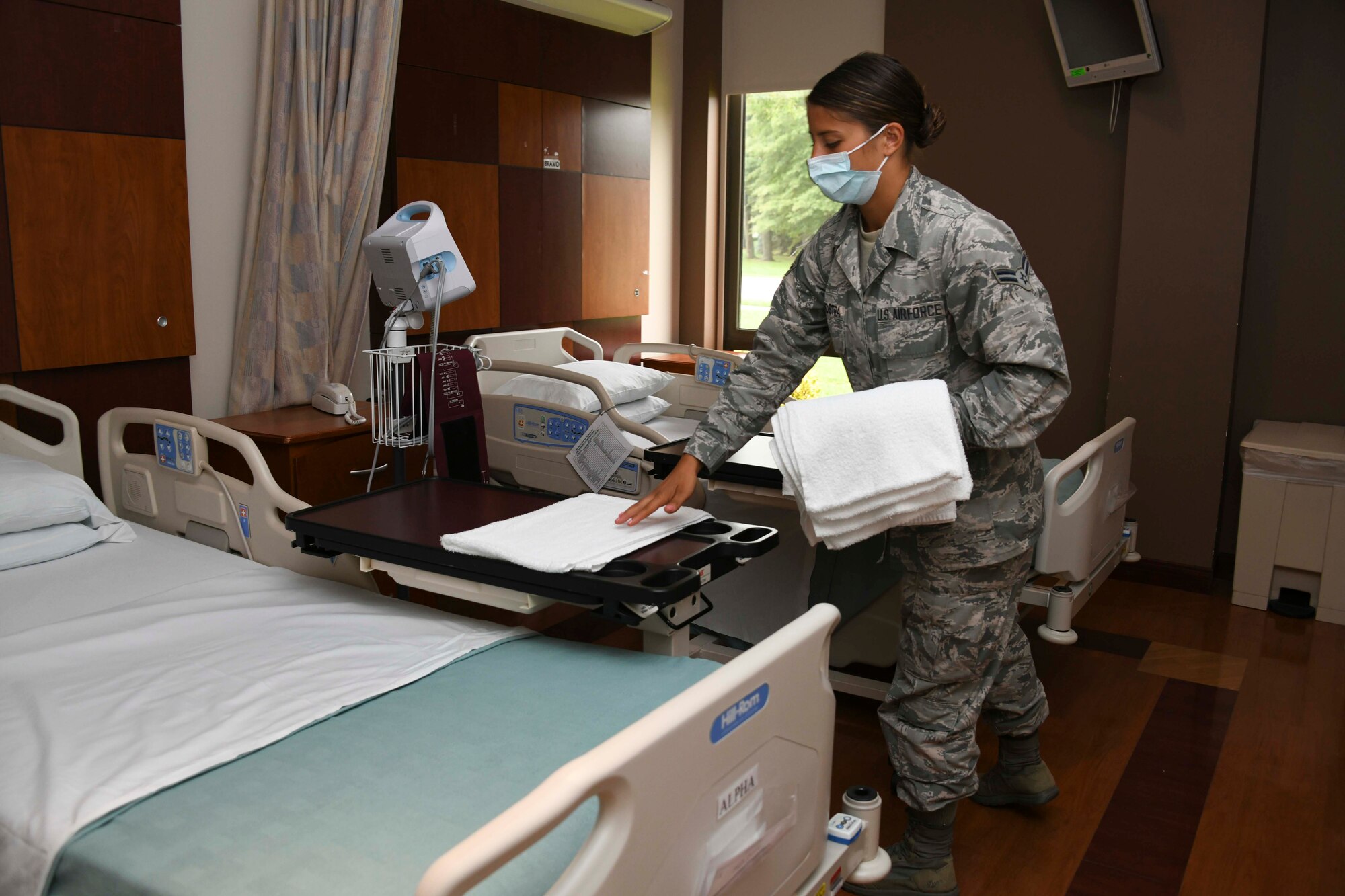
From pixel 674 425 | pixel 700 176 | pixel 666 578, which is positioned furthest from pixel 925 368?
pixel 700 176

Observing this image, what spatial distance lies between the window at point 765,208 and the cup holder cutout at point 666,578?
3729 millimetres

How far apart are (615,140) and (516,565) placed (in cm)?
348


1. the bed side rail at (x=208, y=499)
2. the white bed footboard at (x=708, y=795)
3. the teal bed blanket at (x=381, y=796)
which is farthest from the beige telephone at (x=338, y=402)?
the white bed footboard at (x=708, y=795)

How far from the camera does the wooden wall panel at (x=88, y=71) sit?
8.68 ft

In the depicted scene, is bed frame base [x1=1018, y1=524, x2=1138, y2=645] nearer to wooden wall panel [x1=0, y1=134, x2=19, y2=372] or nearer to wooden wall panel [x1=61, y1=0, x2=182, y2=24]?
wooden wall panel [x1=0, y1=134, x2=19, y2=372]

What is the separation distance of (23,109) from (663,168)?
10.2ft

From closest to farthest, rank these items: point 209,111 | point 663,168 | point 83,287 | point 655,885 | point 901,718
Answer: point 655,885 < point 901,718 < point 83,287 < point 209,111 < point 663,168

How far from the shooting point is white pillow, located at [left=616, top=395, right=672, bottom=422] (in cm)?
366

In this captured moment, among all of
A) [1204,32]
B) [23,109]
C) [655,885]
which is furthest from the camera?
[1204,32]

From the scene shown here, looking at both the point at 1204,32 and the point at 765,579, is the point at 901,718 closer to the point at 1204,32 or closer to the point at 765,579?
the point at 765,579

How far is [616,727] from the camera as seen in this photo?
4.58 feet

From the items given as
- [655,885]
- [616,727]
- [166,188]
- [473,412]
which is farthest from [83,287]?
[655,885]

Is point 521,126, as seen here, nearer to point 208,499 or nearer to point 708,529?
point 208,499

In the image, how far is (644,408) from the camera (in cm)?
375
